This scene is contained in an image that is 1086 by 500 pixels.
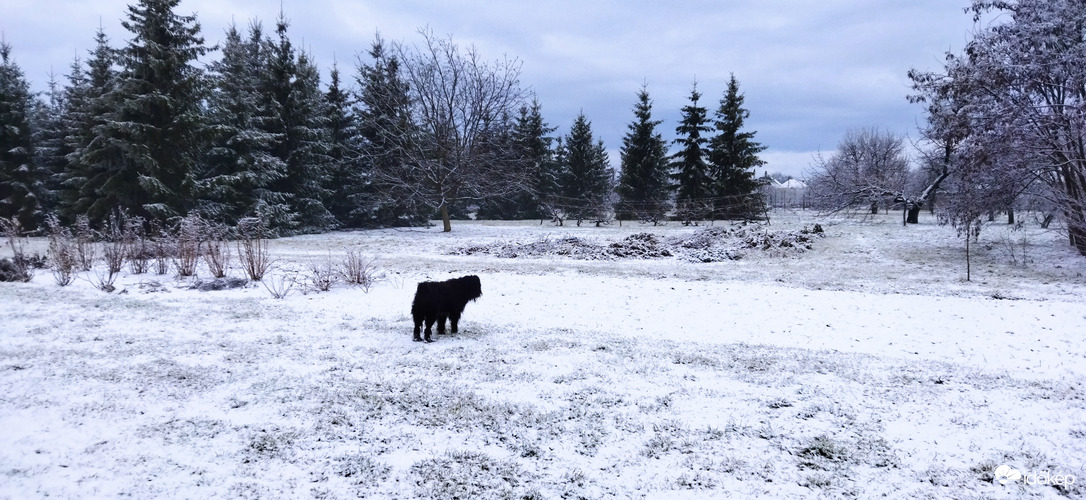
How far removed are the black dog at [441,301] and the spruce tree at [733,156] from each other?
3022 centimetres

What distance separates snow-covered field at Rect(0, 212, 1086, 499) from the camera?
3150 millimetres

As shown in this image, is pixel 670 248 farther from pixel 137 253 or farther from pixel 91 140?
pixel 91 140

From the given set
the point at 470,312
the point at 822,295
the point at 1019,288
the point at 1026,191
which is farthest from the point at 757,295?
the point at 1026,191

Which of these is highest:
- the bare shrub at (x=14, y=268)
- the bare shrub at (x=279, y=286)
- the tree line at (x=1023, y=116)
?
the tree line at (x=1023, y=116)

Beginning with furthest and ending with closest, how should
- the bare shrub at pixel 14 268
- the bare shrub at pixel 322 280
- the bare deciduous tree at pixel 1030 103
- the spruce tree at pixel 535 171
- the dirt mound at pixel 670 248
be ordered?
the spruce tree at pixel 535 171, the dirt mound at pixel 670 248, the bare deciduous tree at pixel 1030 103, the bare shrub at pixel 14 268, the bare shrub at pixel 322 280

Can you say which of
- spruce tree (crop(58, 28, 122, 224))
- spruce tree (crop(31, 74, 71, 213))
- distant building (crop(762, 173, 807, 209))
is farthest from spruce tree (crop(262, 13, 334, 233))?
distant building (crop(762, 173, 807, 209))

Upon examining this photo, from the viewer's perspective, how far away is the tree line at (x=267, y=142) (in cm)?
2273

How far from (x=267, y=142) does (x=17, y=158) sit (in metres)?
15.2

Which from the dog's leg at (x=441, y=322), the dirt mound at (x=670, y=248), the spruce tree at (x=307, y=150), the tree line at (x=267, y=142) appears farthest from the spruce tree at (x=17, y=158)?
the dog's leg at (x=441, y=322)

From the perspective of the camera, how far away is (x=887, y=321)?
306 inches

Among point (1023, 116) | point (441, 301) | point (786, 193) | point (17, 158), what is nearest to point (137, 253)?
point (441, 301)

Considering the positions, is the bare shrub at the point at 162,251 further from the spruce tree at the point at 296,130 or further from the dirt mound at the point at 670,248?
the spruce tree at the point at 296,130

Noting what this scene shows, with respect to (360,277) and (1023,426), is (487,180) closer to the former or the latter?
(360,277)

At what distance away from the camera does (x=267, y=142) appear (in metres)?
25.8
